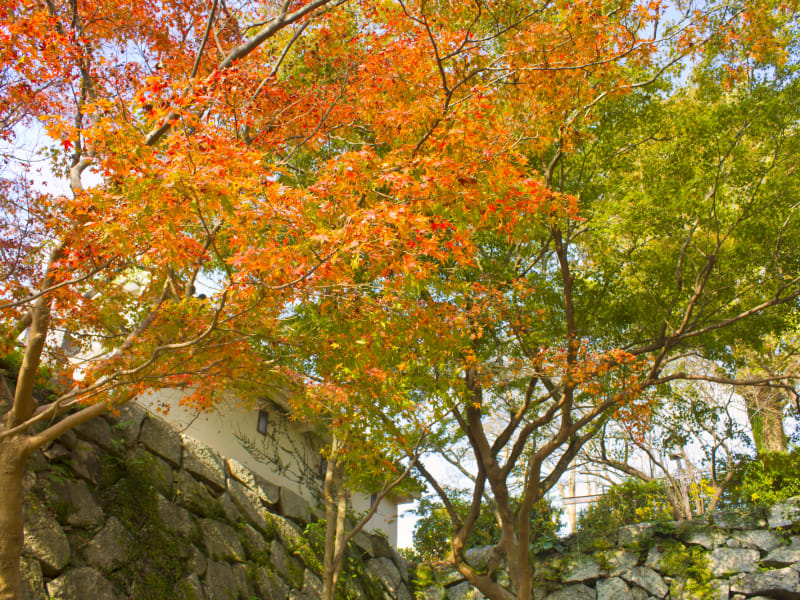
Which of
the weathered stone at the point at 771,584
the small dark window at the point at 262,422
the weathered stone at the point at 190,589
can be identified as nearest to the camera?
the weathered stone at the point at 190,589

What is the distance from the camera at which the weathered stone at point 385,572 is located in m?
14.0

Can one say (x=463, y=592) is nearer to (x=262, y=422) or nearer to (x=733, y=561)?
(x=733, y=561)

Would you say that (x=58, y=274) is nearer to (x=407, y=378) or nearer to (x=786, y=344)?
(x=407, y=378)

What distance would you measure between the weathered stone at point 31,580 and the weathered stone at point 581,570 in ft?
37.7

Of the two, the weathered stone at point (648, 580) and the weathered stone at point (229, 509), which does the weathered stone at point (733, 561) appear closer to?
the weathered stone at point (648, 580)

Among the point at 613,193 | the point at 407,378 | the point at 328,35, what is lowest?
the point at 407,378

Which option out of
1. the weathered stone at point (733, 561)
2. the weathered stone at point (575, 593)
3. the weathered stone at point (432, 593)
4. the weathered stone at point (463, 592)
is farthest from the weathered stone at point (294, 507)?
the weathered stone at point (733, 561)

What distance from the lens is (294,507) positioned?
1276 cm

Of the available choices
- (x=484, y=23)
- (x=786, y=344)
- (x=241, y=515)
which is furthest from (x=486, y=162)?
(x=786, y=344)

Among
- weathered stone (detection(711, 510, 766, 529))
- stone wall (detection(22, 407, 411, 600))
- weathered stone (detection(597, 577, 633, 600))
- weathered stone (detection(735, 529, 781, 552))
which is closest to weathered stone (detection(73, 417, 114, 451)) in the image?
stone wall (detection(22, 407, 411, 600))

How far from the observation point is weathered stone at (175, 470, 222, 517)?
9.78 meters

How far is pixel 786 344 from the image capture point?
1525 cm

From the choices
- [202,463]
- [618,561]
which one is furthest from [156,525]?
[618,561]

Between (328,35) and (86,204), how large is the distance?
498 centimetres
